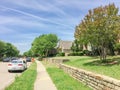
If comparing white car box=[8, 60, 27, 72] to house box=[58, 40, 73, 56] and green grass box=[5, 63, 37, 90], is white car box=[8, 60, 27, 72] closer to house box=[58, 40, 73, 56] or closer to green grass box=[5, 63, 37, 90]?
green grass box=[5, 63, 37, 90]

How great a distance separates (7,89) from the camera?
12281mm

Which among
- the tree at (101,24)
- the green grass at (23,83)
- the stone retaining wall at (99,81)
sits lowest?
the green grass at (23,83)

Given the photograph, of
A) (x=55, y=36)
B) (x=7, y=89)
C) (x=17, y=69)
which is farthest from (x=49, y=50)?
(x=7, y=89)

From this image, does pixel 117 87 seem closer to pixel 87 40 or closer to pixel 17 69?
pixel 87 40

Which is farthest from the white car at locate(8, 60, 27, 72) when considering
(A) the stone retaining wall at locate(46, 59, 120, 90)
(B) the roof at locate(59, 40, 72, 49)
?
(B) the roof at locate(59, 40, 72, 49)

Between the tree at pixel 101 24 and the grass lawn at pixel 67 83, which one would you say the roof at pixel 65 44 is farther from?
the grass lawn at pixel 67 83

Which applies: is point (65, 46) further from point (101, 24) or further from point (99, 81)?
point (99, 81)

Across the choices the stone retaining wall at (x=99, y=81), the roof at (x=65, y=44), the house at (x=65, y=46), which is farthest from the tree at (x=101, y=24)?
the roof at (x=65, y=44)

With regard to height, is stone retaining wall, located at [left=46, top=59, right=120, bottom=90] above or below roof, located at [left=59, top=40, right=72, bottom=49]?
below

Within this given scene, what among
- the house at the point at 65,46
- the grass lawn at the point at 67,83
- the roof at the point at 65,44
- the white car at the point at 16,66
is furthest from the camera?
Result: the roof at the point at 65,44

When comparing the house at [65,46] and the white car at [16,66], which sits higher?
the house at [65,46]

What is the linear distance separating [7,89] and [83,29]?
14.0 m

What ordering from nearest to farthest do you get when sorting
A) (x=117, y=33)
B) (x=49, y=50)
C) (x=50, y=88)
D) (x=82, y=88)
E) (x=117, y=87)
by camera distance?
1. (x=117, y=87)
2. (x=82, y=88)
3. (x=50, y=88)
4. (x=117, y=33)
5. (x=49, y=50)

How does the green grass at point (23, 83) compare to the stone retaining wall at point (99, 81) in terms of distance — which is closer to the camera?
the stone retaining wall at point (99, 81)
